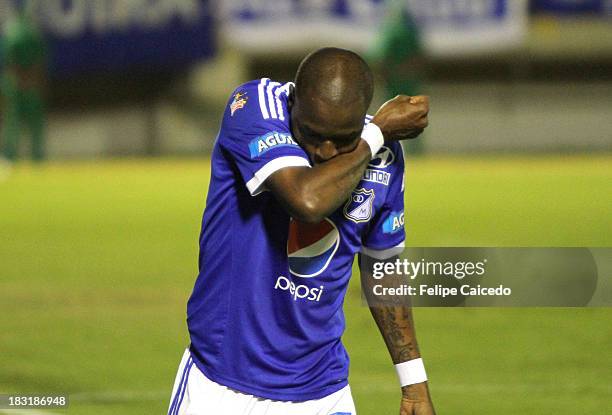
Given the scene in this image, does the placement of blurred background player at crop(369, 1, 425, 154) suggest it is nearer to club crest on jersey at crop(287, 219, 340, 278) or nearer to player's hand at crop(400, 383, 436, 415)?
player's hand at crop(400, 383, 436, 415)

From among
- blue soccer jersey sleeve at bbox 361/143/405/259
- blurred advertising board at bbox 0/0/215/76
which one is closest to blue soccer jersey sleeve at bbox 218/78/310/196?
blue soccer jersey sleeve at bbox 361/143/405/259

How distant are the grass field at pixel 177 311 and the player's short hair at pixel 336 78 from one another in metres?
3.72

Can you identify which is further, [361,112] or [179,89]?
[179,89]

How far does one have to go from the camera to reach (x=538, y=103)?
29.3m

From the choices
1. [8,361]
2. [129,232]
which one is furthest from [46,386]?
[129,232]

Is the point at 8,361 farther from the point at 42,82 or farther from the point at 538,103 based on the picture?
the point at 538,103

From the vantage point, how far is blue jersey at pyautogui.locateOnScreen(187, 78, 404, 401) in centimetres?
382

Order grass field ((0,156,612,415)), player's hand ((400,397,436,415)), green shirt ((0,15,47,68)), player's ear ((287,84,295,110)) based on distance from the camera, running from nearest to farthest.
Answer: player's ear ((287,84,295,110))
player's hand ((400,397,436,415))
grass field ((0,156,612,415))
green shirt ((0,15,47,68))

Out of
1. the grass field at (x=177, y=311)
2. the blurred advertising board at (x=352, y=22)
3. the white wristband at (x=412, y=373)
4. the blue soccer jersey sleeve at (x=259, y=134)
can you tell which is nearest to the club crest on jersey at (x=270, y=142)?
the blue soccer jersey sleeve at (x=259, y=134)

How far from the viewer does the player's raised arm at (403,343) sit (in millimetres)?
4207

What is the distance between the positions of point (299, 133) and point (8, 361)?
524cm

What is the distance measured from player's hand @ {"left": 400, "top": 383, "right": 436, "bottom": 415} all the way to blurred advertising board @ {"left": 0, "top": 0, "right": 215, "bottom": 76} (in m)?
23.3

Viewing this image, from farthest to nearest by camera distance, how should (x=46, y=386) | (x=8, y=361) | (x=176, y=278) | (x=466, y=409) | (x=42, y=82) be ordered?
(x=42, y=82) → (x=176, y=278) → (x=8, y=361) → (x=46, y=386) → (x=466, y=409)

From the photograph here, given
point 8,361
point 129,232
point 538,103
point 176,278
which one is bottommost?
point 538,103
